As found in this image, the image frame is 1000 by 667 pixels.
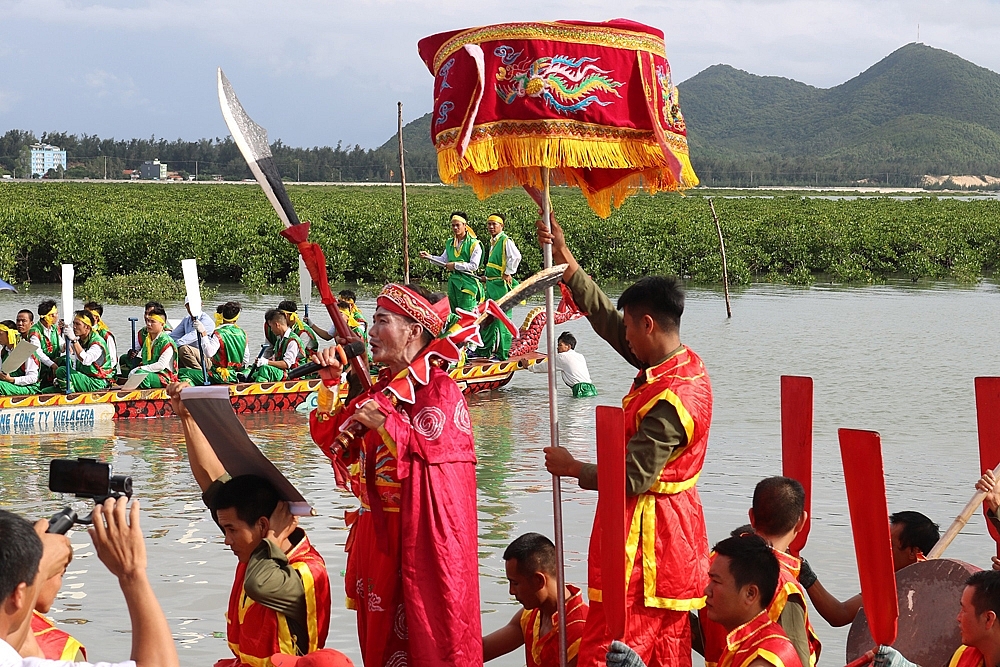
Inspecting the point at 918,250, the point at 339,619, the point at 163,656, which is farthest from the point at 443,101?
the point at 918,250

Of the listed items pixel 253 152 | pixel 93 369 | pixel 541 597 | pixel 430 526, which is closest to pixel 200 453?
pixel 430 526

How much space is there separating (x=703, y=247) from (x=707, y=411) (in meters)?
27.0

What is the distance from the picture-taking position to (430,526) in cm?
420

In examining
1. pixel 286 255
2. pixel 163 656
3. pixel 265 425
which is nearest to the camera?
pixel 163 656

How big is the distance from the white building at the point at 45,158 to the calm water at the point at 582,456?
362ft

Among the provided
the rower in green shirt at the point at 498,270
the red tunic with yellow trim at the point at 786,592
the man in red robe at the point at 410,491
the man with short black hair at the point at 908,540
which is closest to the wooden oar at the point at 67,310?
the rower in green shirt at the point at 498,270

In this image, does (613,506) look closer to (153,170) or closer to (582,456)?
(582,456)

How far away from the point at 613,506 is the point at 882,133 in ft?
565

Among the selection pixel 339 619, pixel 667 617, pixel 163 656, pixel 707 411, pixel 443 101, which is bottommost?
pixel 339 619

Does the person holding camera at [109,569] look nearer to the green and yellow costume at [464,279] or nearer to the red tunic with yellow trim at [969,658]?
the red tunic with yellow trim at [969,658]

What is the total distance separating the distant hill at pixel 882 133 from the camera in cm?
13675

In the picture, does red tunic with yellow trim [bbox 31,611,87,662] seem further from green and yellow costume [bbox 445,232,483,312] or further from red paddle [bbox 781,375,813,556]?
green and yellow costume [bbox 445,232,483,312]

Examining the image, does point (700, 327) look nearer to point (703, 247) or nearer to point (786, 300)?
point (786, 300)

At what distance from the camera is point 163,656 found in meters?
2.61
